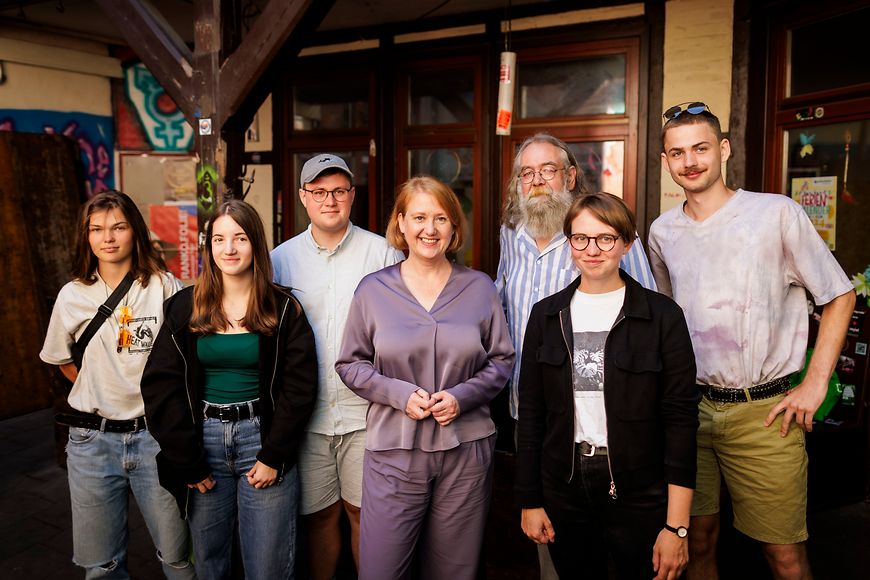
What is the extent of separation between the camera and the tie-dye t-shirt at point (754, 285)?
90.7 inches

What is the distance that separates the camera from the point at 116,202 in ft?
8.41

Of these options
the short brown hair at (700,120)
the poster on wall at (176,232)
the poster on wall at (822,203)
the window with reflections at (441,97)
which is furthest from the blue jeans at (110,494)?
the poster on wall at (176,232)

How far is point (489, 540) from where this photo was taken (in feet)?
9.98

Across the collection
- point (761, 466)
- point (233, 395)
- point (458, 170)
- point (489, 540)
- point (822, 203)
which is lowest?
point (489, 540)

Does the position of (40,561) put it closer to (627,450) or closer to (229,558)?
(229,558)

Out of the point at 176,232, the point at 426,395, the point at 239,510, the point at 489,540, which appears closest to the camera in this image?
the point at 426,395

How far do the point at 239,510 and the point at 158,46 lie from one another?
2620 millimetres

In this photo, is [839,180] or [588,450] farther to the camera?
[839,180]

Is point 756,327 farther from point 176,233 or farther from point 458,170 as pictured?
point 176,233

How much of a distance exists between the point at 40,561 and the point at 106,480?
1492 millimetres

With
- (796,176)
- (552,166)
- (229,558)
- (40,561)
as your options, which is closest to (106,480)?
(229,558)

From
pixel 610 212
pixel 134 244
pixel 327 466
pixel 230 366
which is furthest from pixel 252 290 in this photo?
pixel 610 212

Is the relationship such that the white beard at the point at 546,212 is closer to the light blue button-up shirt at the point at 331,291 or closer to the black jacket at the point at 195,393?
the light blue button-up shirt at the point at 331,291

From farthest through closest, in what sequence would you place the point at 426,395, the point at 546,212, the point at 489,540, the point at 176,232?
the point at 176,232
the point at 489,540
the point at 546,212
the point at 426,395
